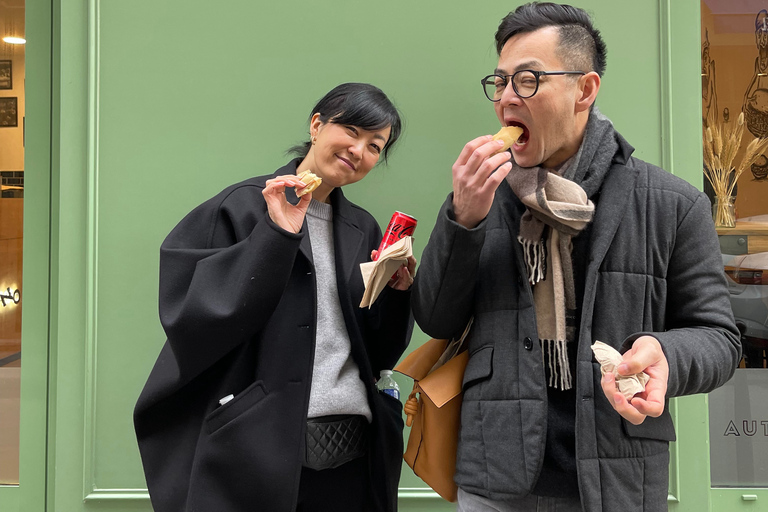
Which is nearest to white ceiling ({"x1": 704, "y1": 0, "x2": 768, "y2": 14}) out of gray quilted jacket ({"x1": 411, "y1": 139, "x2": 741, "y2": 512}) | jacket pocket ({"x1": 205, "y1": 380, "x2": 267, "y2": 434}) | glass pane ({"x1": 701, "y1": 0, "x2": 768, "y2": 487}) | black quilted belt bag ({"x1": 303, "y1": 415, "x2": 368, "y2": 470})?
glass pane ({"x1": 701, "y1": 0, "x2": 768, "y2": 487})

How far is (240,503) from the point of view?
1.92m

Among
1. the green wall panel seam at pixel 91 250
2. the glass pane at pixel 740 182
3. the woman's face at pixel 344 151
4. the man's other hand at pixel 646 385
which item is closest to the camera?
the man's other hand at pixel 646 385

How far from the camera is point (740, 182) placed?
9.90 ft

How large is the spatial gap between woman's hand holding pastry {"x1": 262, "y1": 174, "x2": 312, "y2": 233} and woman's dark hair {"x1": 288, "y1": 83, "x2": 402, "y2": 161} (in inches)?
12.2

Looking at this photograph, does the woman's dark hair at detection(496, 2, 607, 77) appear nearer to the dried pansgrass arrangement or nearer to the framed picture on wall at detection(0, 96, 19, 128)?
the dried pansgrass arrangement

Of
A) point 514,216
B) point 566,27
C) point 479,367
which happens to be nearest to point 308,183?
point 514,216

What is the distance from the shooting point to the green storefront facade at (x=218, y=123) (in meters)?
2.79

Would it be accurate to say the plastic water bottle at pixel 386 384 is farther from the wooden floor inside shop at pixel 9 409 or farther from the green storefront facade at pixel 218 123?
the wooden floor inside shop at pixel 9 409

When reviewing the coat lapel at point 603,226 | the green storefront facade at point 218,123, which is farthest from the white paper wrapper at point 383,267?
the green storefront facade at point 218,123

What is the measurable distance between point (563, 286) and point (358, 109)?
0.85 metres

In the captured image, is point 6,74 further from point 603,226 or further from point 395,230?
point 603,226

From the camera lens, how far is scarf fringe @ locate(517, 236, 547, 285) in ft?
5.52

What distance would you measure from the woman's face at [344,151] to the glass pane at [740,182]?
5.77 ft

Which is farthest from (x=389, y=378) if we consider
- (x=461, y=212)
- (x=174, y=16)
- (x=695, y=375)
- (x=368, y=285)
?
(x=174, y=16)
